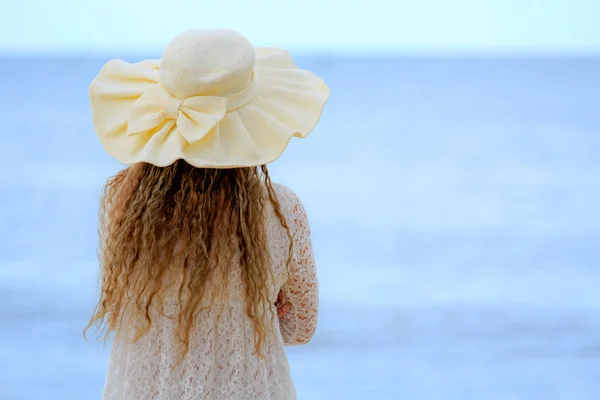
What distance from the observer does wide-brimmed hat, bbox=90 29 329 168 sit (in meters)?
1.26

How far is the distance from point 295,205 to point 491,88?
924cm

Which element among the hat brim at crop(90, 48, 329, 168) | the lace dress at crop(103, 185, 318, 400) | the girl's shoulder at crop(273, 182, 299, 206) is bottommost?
the lace dress at crop(103, 185, 318, 400)

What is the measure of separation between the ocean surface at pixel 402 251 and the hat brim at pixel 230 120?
190 centimetres

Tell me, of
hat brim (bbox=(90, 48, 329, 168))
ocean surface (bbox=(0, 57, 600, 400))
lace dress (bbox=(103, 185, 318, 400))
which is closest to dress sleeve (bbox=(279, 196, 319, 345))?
lace dress (bbox=(103, 185, 318, 400))

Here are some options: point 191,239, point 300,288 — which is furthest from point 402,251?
point 191,239

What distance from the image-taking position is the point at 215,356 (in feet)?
4.39

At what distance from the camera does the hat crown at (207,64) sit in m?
1.27

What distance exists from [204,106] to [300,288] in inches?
12.3

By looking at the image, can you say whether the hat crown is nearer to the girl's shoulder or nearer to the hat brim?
the hat brim

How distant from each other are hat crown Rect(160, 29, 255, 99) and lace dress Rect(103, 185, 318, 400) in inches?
6.7

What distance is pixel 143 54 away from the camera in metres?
12.3

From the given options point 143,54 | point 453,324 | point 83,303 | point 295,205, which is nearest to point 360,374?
point 453,324

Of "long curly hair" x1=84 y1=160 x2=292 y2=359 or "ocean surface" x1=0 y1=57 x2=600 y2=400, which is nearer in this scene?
"long curly hair" x1=84 y1=160 x2=292 y2=359

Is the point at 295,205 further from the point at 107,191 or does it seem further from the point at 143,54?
the point at 143,54
